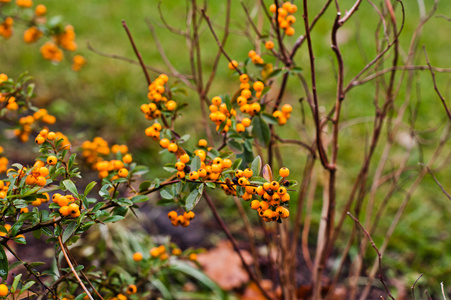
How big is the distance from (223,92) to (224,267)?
167 cm

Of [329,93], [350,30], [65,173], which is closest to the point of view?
[65,173]

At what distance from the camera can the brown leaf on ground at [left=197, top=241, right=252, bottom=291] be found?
2.14 m

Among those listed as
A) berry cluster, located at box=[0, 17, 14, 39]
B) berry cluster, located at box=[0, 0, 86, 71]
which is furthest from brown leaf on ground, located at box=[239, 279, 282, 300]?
berry cluster, located at box=[0, 17, 14, 39]

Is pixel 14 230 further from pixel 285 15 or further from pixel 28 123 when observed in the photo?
pixel 285 15

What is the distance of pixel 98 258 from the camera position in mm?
2043

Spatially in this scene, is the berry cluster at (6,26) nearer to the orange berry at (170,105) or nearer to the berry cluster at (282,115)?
the orange berry at (170,105)

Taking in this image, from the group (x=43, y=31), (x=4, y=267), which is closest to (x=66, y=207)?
(x=4, y=267)

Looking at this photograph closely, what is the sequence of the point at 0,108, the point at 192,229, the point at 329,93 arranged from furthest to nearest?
the point at 329,93 → the point at 192,229 → the point at 0,108

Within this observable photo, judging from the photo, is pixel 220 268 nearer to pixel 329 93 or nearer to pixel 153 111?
pixel 153 111

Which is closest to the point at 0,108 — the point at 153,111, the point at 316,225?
the point at 153,111

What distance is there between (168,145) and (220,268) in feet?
3.82

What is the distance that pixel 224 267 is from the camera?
7.22 ft

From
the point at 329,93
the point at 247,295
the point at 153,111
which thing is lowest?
the point at 247,295

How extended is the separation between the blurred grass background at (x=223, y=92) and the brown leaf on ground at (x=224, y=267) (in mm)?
302
